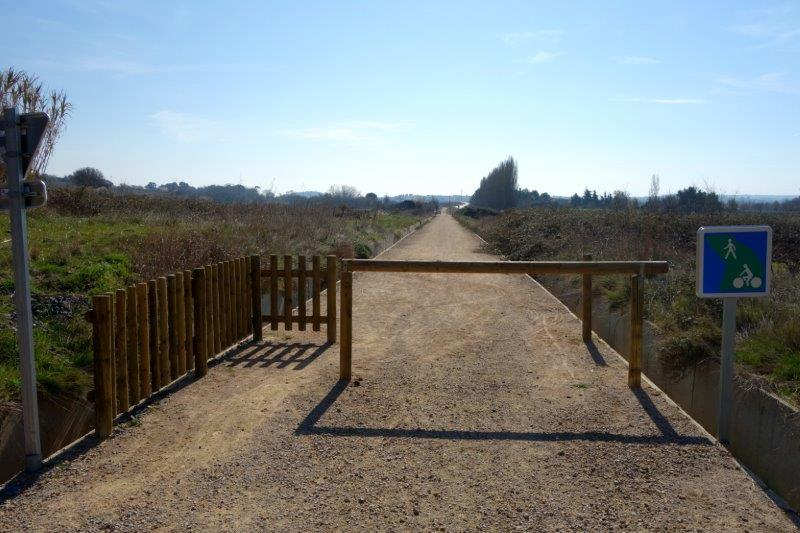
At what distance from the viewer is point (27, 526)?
3.97m

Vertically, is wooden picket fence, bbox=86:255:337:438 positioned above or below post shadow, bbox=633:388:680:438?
above

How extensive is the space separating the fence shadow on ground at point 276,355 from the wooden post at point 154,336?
1424 millimetres

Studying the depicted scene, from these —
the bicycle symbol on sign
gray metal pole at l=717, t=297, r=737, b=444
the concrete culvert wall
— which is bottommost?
the concrete culvert wall

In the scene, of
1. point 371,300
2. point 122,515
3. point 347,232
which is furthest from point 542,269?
point 347,232

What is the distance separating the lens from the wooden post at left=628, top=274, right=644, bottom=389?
6801 mm

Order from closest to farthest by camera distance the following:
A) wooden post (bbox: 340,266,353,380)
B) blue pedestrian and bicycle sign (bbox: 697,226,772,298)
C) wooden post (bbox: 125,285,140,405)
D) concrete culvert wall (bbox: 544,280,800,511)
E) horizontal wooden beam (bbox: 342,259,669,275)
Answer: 1. concrete culvert wall (bbox: 544,280,800,511)
2. blue pedestrian and bicycle sign (bbox: 697,226,772,298)
3. wooden post (bbox: 125,285,140,405)
4. horizontal wooden beam (bbox: 342,259,669,275)
5. wooden post (bbox: 340,266,353,380)

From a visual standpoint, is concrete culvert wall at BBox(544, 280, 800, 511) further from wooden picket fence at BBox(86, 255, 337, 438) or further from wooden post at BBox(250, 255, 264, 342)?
wooden post at BBox(250, 255, 264, 342)

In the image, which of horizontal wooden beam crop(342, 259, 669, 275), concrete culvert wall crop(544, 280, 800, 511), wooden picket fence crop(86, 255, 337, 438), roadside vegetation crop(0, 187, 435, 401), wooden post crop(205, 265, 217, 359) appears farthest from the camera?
wooden post crop(205, 265, 217, 359)

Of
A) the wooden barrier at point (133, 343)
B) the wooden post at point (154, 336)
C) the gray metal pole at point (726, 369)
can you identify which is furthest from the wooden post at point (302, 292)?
the gray metal pole at point (726, 369)

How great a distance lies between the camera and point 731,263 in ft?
17.9

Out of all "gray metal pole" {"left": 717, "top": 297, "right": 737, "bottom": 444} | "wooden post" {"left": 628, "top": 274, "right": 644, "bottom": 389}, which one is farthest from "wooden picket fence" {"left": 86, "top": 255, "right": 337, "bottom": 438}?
"gray metal pole" {"left": 717, "top": 297, "right": 737, "bottom": 444}

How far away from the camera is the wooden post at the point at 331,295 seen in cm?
877

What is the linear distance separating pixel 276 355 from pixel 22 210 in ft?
13.7

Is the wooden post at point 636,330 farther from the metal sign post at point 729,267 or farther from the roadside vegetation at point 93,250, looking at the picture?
the roadside vegetation at point 93,250
